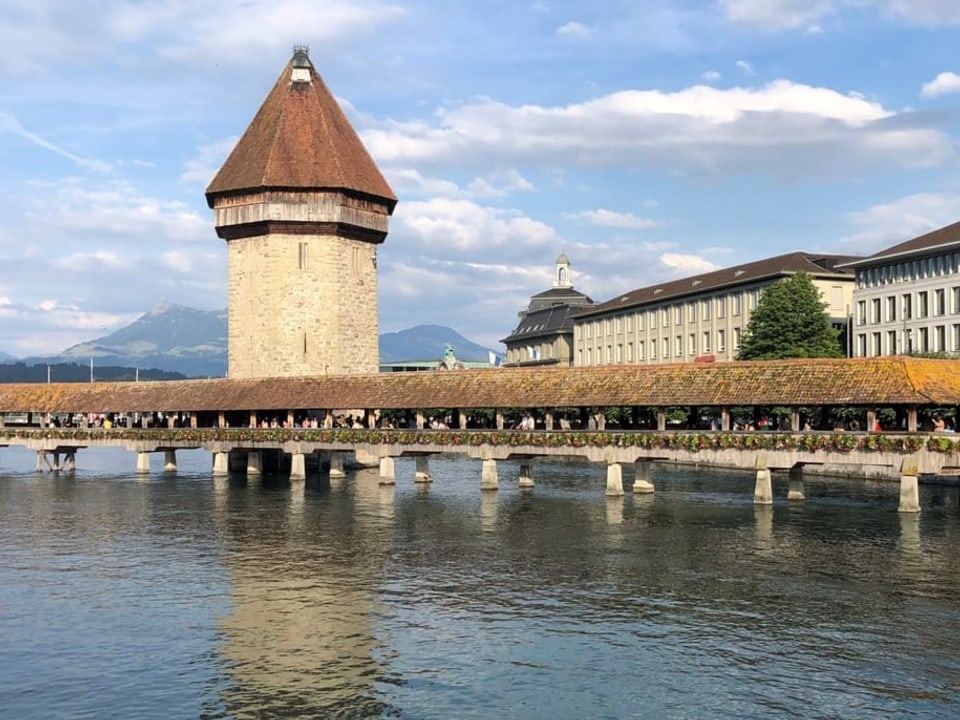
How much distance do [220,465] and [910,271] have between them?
46562mm

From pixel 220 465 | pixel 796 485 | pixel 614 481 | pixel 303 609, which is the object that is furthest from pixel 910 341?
pixel 303 609

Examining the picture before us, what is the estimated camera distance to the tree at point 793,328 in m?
65.8

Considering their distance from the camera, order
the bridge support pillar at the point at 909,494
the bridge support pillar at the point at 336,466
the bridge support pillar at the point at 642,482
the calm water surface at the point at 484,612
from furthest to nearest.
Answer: the bridge support pillar at the point at 336,466
the bridge support pillar at the point at 642,482
the bridge support pillar at the point at 909,494
the calm water surface at the point at 484,612

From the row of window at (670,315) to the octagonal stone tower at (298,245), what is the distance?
3186cm

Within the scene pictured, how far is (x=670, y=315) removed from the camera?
338 feet

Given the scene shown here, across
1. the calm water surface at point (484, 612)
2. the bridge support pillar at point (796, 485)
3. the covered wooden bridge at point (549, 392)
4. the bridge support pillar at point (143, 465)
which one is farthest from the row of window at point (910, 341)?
the bridge support pillar at point (143, 465)

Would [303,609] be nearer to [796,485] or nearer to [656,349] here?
[796,485]

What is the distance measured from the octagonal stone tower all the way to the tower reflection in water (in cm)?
2241

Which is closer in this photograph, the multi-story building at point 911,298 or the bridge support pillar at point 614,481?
the bridge support pillar at point 614,481

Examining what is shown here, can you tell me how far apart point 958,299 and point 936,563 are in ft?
154

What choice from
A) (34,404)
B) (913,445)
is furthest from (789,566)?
(34,404)

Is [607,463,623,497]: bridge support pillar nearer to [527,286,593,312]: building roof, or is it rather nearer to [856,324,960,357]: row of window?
[856,324,960,357]: row of window

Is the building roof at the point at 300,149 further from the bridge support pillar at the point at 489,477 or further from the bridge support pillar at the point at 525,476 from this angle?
the bridge support pillar at the point at 489,477

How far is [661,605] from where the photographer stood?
Answer: 2420 centimetres
